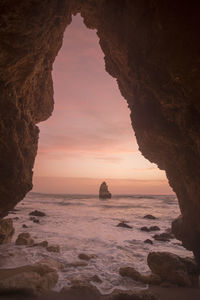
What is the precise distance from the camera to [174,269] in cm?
763

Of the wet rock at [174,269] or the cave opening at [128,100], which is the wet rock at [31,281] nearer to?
the cave opening at [128,100]

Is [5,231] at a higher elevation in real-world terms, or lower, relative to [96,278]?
higher

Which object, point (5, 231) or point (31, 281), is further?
point (5, 231)

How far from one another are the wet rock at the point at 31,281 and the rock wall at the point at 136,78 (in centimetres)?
370

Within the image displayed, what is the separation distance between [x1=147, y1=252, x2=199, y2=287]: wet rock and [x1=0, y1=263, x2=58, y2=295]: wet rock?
4.23m

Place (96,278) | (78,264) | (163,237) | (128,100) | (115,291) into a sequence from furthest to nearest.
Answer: (163,237)
(128,100)
(78,264)
(96,278)
(115,291)

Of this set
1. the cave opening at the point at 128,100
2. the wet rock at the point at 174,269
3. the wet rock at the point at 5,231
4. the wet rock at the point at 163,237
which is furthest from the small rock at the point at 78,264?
the wet rock at the point at 163,237

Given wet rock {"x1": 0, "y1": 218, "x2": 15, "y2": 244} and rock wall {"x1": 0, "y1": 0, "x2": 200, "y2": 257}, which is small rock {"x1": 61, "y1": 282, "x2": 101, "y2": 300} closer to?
rock wall {"x1": 0, "y1": 0, "x2": 200, "y2": 257}

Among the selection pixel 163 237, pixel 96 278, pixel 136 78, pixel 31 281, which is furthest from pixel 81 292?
pixel 163 237

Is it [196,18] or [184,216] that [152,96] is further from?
[184,216]

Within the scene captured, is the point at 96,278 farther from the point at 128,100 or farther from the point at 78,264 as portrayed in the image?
the point at 128,100

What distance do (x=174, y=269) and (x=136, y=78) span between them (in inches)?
334

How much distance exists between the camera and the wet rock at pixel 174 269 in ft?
24.3

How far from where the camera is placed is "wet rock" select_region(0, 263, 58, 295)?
6.04 m
